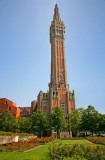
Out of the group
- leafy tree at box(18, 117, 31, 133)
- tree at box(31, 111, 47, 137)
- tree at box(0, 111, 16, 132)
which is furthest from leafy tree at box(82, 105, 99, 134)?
tree at box(0, 111, 16, 132)

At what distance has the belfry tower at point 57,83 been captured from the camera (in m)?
74.4

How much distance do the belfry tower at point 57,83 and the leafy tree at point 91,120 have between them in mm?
20610

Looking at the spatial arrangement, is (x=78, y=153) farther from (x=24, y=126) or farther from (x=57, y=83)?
(x=57, y=83)

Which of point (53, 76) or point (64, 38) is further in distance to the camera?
point (64, 38)

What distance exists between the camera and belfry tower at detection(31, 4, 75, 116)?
74.4 meters

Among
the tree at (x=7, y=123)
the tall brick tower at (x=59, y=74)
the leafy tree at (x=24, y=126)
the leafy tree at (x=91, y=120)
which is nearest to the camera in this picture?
the leafy tree at (x=91, y=120)

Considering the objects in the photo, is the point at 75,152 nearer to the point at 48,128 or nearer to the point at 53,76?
the point at 48,128

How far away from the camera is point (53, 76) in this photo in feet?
259

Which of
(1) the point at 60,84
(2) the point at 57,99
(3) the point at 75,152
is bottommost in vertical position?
(3) the point at 75,152

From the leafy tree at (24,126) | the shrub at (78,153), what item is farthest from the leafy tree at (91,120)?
the shrub at (78,153)

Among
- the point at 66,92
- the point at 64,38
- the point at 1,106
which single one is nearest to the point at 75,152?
the point at 1,106

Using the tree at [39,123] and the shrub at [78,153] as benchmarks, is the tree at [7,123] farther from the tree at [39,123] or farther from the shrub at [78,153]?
the shrub at [78,153]

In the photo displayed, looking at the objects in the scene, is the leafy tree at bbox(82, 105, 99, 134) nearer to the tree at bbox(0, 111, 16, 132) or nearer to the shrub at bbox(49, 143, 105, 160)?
the tree at bbox(0, 111, 16, 132)

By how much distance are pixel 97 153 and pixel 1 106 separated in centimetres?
5894
